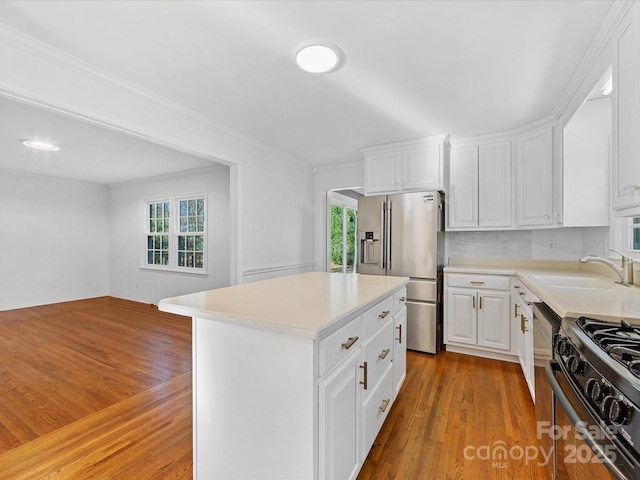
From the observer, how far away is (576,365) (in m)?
1.02

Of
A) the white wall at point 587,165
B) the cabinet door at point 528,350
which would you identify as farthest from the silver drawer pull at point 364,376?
the white wall at point 587,165

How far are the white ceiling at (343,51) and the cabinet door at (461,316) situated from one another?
1780 mm

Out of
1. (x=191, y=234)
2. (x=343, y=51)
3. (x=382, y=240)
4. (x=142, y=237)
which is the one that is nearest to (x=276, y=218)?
(x=382, y=240)

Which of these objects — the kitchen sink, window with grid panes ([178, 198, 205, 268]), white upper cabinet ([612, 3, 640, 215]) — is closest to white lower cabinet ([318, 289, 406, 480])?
the kitchen sink

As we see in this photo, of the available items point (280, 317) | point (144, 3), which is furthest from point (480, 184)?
point (144, 3)

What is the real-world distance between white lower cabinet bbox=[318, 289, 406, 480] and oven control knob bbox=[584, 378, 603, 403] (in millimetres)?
791

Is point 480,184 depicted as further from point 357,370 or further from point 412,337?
point 357,370

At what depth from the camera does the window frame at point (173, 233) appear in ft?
16.7

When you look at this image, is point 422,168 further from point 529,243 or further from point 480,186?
point 529,243

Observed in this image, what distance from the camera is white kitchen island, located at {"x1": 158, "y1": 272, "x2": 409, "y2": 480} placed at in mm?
1106

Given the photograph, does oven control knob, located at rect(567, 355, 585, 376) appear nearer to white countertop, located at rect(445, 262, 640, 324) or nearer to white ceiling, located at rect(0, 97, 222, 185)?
white countertop, located at rect(445, 262, 640, 324)

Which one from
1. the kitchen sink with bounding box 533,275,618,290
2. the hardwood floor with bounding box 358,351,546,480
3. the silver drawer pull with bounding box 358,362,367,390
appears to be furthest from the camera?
the kitchen sink with bounding box 533,275,618,290

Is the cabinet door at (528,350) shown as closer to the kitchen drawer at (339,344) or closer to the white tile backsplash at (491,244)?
the white tile backsplash at (491,244)

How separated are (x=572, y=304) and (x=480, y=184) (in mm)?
2272
